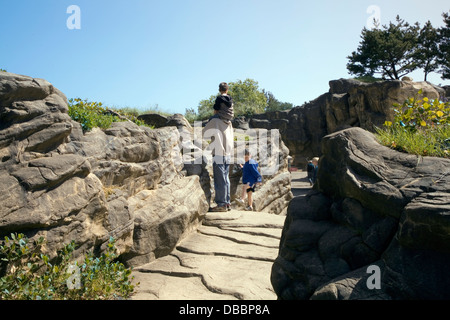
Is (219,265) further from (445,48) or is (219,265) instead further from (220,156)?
(445,48)

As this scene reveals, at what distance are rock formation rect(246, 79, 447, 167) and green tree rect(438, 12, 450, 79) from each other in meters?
9.78

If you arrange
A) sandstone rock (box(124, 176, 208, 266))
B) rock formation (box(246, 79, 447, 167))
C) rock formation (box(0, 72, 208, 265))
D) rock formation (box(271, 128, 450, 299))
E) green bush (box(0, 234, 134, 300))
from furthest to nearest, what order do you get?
rock formation (box(246, 79, 447, 167)) < sandstone rock (box(124, 176, 208, 266)) < rock formation (box(0, 72, 208, 265)) < green bush (box(0, 234, 134, 300)) < rock formation (box(271, 128, 450, 299))

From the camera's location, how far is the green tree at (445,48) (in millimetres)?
30209

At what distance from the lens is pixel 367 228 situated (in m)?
3.17

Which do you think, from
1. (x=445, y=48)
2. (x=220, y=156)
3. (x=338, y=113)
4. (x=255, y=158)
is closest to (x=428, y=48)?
(x=445, y=48)

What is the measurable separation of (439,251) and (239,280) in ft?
9.17

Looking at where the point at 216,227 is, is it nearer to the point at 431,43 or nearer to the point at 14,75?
the point at 14,75

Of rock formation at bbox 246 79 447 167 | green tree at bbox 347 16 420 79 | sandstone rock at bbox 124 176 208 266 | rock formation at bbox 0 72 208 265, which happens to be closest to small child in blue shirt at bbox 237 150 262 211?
sandstone rock at bbox 124 176 208 266

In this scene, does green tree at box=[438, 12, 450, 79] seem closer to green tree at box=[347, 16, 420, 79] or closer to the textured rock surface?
green tree at box=[347, 16, 420, 79]

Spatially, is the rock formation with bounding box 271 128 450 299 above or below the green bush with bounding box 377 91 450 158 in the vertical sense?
below

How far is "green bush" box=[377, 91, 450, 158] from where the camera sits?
3719 mm

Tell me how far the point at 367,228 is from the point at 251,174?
20.3 feet

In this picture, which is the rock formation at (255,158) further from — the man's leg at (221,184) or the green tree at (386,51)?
the green tree at (386,51)
